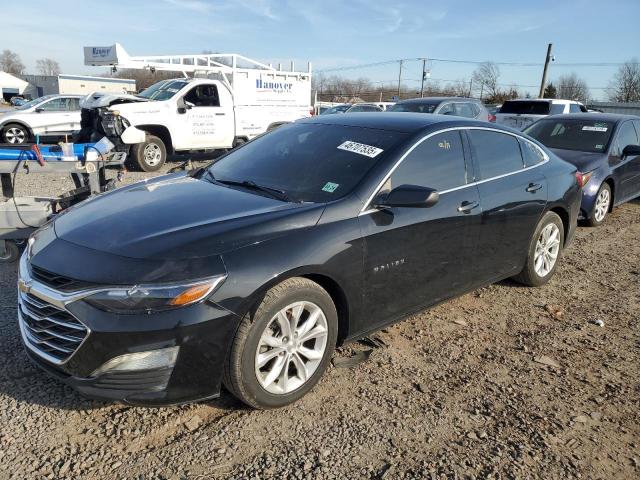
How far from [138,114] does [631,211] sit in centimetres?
968

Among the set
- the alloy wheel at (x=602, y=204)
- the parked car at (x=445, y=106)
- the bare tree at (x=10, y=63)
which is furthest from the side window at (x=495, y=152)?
the bare tree at (x=10, y=63)

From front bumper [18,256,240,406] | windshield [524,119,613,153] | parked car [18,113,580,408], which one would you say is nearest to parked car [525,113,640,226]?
windshield [524,119,613,153]

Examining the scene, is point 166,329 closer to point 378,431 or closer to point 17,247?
point 378,431

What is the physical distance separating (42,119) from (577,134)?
14093mm

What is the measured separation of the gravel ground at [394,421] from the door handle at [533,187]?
4.13 feet

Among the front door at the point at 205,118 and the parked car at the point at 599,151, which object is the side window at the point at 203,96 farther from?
the parked car at the point at 599,151

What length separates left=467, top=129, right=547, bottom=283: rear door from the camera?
13.3 feet

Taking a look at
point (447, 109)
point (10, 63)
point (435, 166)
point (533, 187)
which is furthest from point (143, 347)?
point (10, 63)

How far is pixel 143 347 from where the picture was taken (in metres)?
2.46

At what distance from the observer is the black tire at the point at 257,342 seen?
8.71 ft

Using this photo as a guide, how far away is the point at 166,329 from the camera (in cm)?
246

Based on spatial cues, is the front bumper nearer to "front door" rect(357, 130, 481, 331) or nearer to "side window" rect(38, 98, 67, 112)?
"front door" rect(357, 130, 481, 331)

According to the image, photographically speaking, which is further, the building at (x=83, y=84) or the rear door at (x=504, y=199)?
the building at (x=83, y=84)

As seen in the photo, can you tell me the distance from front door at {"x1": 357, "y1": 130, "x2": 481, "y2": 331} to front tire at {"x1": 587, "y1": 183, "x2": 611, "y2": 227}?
14.7 ft
